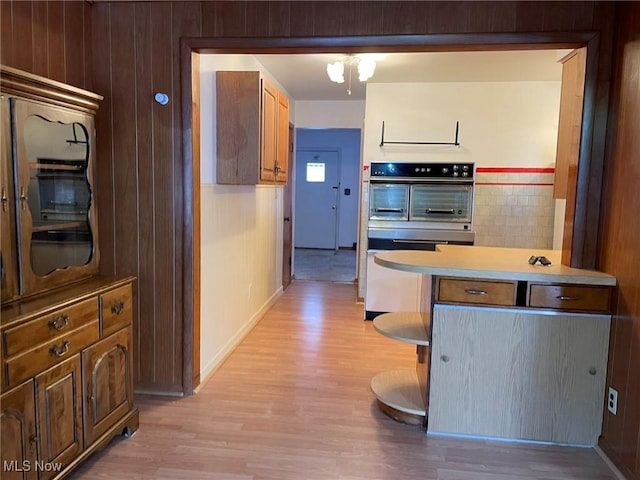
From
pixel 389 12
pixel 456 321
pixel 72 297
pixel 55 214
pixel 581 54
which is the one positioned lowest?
pixel 456 321

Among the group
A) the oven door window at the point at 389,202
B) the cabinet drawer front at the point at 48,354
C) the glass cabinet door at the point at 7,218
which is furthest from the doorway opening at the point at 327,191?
the glass cabinet door at the point at 7,218

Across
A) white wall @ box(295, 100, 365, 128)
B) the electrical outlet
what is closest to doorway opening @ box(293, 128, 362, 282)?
white wall @ box(295, 100, 365, 128)

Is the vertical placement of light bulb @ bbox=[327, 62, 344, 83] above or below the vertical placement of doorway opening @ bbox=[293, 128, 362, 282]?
above

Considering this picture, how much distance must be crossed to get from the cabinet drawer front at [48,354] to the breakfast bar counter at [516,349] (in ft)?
4.76

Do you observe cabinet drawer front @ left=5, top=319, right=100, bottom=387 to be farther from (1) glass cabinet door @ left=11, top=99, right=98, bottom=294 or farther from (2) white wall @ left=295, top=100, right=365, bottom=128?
(2) white wall @ left=295, top=100, right=365, bottom=128

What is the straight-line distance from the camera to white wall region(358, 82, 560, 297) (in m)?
4.58

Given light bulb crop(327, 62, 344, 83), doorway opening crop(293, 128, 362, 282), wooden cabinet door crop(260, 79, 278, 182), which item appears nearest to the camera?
wooden cabinet door crop(260, 79, 278, 182)

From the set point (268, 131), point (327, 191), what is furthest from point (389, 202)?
point (327, 191)

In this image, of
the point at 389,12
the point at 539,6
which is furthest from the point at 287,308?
the point at 539,6

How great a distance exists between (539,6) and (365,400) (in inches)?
94.1

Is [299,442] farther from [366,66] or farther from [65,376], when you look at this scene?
[366,66]

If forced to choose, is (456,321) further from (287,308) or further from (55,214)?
(287,308)

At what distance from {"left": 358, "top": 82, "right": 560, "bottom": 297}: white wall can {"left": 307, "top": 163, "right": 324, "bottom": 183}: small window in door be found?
445 centimetres

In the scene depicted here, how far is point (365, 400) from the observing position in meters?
2.88
